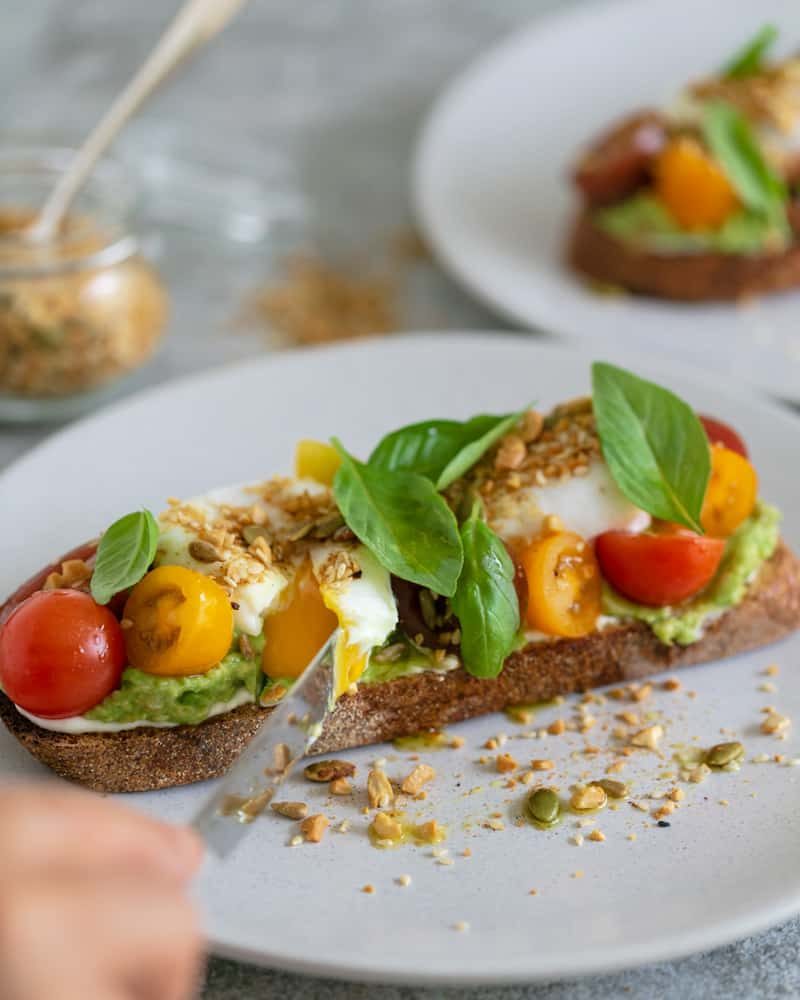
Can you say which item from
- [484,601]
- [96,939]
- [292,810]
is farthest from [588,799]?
[96,939]

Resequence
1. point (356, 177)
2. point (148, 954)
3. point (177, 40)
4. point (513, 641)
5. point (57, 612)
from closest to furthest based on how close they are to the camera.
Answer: point (148, 954)
point (57, 612)
point (513, 641)
point (177, 40)
point (356, 177)

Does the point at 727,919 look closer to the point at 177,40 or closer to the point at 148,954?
the point at 148,954

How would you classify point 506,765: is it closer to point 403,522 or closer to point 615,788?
point 615,788

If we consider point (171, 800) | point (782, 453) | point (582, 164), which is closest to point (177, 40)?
point (582, 164)

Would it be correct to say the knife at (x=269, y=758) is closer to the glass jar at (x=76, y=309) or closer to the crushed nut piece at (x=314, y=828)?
the crushed nut piece at (x=314, y=828)

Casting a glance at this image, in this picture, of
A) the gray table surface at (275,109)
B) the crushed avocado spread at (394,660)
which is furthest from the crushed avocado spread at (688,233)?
the crushed avocado spread at (394,660)

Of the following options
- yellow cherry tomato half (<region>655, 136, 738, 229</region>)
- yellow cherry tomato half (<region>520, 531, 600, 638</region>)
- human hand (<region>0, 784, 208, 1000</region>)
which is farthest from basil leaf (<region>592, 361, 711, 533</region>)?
yellow cherry tomato half (<region>655, 136, 738, 229</region>)
